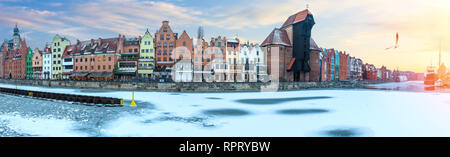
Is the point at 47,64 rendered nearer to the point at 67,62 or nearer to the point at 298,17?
the point at 67,62

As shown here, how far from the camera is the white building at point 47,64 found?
76.2m

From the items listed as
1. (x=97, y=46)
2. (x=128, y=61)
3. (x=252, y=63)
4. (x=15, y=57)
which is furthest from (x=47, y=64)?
(x=252, y=63)

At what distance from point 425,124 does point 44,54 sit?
97.1m

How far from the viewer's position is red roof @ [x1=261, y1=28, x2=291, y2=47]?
56656 millimetres

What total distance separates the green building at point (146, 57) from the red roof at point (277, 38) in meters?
28.8

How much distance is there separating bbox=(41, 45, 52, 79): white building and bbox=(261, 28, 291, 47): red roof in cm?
6958

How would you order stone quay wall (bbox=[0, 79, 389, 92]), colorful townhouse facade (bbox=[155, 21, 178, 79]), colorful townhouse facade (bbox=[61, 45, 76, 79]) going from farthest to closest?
colorful townhouse facade (bbox=[61, 45, 76, 79]) → colorful townhouse facade (bbox=[155, 21, 178, 79]) → stone quay wall (bbox=[0, 79, 389, 92])

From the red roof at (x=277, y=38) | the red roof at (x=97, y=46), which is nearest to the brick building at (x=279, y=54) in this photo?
the red roof at (x=277, y=38)

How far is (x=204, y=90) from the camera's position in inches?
1703

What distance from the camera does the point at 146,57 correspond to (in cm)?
5950

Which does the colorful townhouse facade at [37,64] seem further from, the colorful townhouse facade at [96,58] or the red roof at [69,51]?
the colorful townhouse facade at [96,58]

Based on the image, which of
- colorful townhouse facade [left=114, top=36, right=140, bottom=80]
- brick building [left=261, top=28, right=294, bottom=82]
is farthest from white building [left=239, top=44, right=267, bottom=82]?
colorful townhouse facade [left=114, top=36, right=140, bottom=80]

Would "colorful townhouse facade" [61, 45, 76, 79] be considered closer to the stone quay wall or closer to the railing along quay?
the stone quay wall
